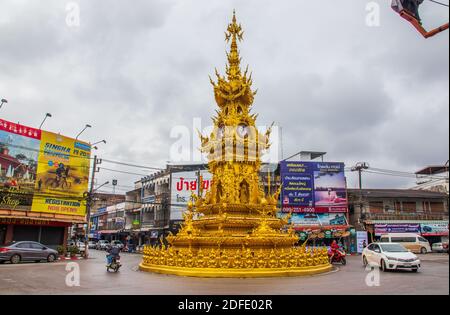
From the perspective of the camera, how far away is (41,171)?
32000 millimetres

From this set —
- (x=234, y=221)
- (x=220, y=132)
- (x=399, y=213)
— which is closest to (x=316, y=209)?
(x=399, y=213)

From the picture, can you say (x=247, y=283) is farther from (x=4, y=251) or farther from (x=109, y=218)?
(x=109, y=218)

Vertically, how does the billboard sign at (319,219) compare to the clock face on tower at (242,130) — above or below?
below

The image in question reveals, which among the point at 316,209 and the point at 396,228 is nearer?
the point at 396,228

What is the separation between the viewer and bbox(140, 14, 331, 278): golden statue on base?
45.8 ft

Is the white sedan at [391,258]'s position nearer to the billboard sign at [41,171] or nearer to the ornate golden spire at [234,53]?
the ornate golden spire at [234,53]

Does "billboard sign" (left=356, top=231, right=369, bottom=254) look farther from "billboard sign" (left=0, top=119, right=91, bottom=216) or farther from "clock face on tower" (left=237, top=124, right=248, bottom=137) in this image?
"billboard sign" (left=0, top=119, right=91, bottom=216)

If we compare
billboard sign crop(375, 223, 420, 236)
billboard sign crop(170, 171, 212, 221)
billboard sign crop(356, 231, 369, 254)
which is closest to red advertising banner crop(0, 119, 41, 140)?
billboard sign crop(170, 171, 212, 221)

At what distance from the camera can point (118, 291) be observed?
34.6 feet

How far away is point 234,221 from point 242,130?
17.6ft

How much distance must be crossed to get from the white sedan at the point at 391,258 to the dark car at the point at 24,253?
2171cm

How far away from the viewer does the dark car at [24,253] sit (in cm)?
2295

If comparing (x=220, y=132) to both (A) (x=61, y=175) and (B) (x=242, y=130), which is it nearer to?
(B) (x=242, y=130)

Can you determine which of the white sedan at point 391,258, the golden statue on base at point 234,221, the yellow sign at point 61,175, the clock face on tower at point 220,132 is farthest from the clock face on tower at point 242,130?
the yellow sign at point 61,175
